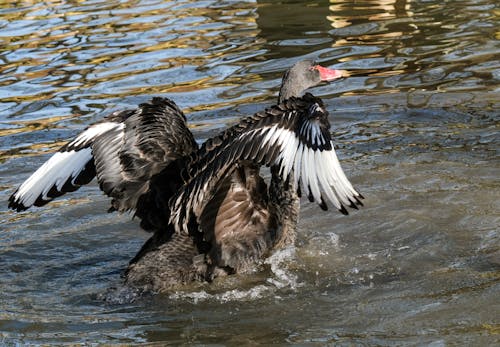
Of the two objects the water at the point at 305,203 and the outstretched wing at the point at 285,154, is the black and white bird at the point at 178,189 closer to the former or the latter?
the outstretched wing at the point at 285,154

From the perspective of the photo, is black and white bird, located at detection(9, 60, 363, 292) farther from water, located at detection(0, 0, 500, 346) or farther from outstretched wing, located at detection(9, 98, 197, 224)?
water, located at detection(0, 0, 500, 346)

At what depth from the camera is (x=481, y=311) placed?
579 cm

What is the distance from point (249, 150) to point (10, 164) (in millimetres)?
4299

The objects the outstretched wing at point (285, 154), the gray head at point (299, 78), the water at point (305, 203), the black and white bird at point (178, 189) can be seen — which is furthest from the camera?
the gray head at point (299, 78)

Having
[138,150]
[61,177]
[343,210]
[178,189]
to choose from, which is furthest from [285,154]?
[61,177]

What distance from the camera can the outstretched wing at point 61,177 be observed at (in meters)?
7.45

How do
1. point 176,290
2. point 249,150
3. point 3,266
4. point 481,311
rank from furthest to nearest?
point 3,266
point 176,290
point 249,150
point 481,311

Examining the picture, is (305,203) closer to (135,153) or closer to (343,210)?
(135,153)

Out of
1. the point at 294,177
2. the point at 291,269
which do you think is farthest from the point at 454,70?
the point at 294,177

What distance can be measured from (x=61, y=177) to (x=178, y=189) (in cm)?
108

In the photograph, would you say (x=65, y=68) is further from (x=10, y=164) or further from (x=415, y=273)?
(x=415, y=273)

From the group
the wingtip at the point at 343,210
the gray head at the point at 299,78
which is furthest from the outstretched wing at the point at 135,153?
the wingtip at the point at 343,210

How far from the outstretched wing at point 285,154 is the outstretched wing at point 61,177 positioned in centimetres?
94

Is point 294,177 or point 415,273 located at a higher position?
point 294,177
